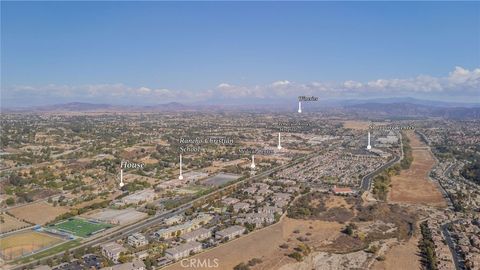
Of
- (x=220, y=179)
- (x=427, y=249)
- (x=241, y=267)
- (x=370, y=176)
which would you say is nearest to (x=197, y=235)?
(x=241, y=267)

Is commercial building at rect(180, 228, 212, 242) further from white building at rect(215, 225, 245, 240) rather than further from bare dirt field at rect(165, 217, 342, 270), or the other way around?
bare dirt field at rect(165, 217, 342, 270)

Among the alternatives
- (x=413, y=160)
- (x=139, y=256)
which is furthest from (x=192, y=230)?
(x=413, y=160)

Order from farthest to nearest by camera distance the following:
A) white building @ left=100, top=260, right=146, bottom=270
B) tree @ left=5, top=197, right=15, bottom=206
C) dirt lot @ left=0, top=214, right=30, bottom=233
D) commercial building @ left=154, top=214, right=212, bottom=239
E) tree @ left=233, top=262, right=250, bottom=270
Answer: tree @ left=5, top=197, right=15, bottom=206, dirt lot @ left=0, top=214, right=30, bottom=233, commercial building @ left=154, top=214, right=212, bottom=239, tree @ left=233, top=262, right=250, bottom=270, white building @ left=100, top=260, right=146, bottom=270

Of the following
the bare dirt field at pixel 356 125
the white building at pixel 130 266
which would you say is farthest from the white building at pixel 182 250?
the bare dirt field at pixel 356 125

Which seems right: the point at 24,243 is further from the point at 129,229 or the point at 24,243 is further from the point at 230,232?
the point at 230,232

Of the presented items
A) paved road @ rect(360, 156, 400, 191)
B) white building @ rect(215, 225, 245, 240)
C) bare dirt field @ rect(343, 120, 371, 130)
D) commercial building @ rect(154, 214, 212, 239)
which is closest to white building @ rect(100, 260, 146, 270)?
commercial building @ rect(154, 214, 212, 239)

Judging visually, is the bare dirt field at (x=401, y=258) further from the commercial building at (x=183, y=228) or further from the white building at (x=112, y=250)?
the white building at (x=112, y=250)
